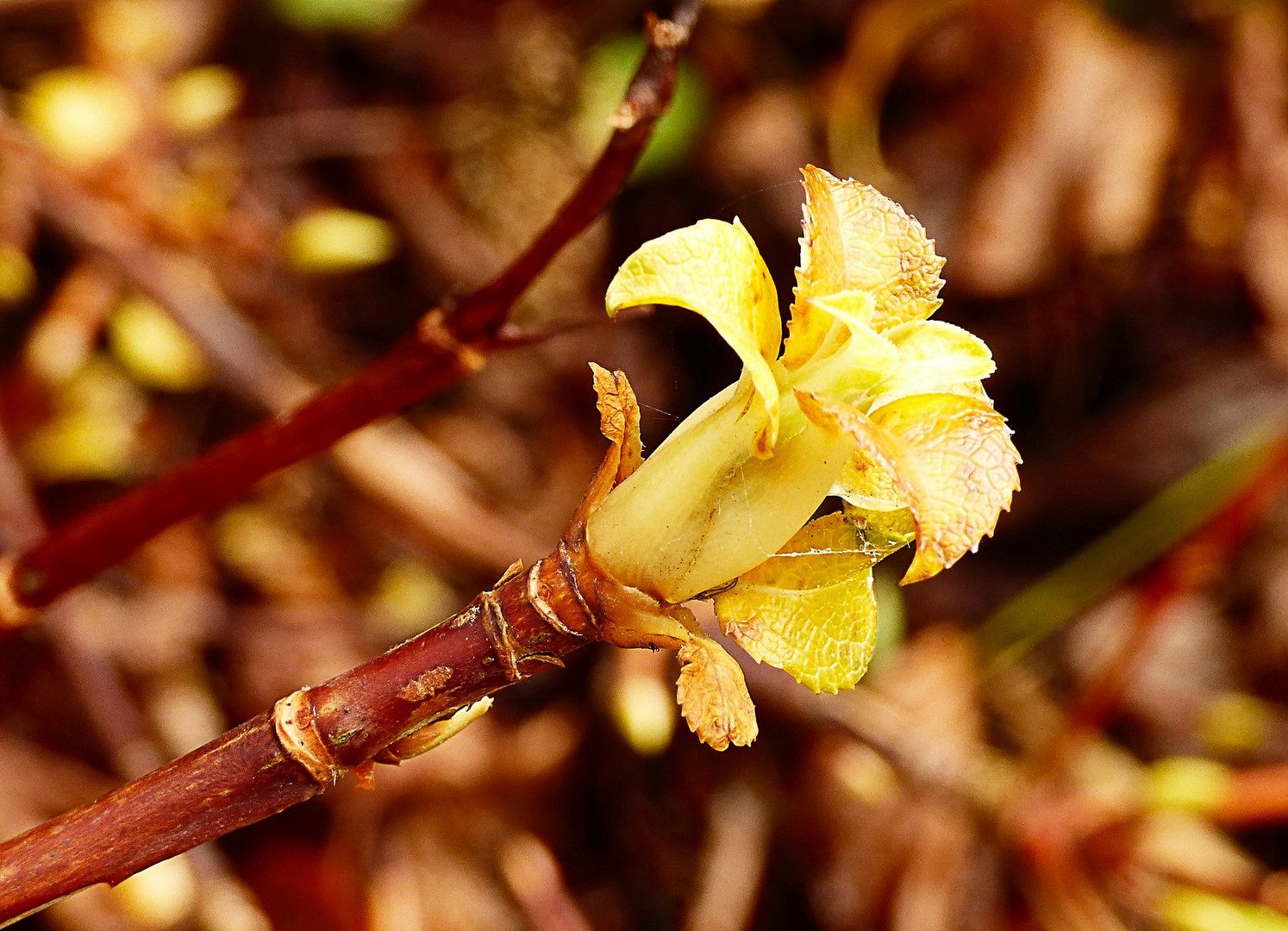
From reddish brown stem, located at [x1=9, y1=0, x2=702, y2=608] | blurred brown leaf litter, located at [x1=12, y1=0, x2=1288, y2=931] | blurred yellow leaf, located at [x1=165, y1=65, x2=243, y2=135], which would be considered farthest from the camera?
blurred yellow leaf, located at [x1=165, y1=65, x2=243, y2=135]

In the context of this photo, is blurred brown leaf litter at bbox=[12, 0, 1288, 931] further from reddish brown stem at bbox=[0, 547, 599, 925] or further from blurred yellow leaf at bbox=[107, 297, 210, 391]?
reddish brown stem at bbox=[0, 547, 599, 925]

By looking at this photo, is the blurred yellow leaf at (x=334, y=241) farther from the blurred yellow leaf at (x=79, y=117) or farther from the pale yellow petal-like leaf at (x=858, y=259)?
the pale yellow petal-like leaf at (x=858, y=259)

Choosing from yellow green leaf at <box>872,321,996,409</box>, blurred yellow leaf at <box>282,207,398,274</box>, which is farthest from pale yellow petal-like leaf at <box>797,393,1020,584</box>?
blurred yellow leaf at <box>282,207,398,274</box>

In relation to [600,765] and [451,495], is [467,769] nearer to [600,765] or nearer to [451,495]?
[600,765]

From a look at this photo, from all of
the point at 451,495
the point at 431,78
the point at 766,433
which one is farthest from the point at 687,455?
the point at 431,78

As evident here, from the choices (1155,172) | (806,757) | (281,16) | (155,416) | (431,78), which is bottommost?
(806,757)

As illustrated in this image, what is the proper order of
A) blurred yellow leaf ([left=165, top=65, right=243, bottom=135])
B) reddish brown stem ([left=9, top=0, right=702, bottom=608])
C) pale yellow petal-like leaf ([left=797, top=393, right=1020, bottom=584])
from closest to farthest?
pale yellow petal-like leaf ([left=797, top=393, right=1020, bottom=584]), reddish brown stem ([left=9, top=0, right=702, bottom=608]), blurred yellow leaf ([left=165, top=65, right=243, bottom=135])
